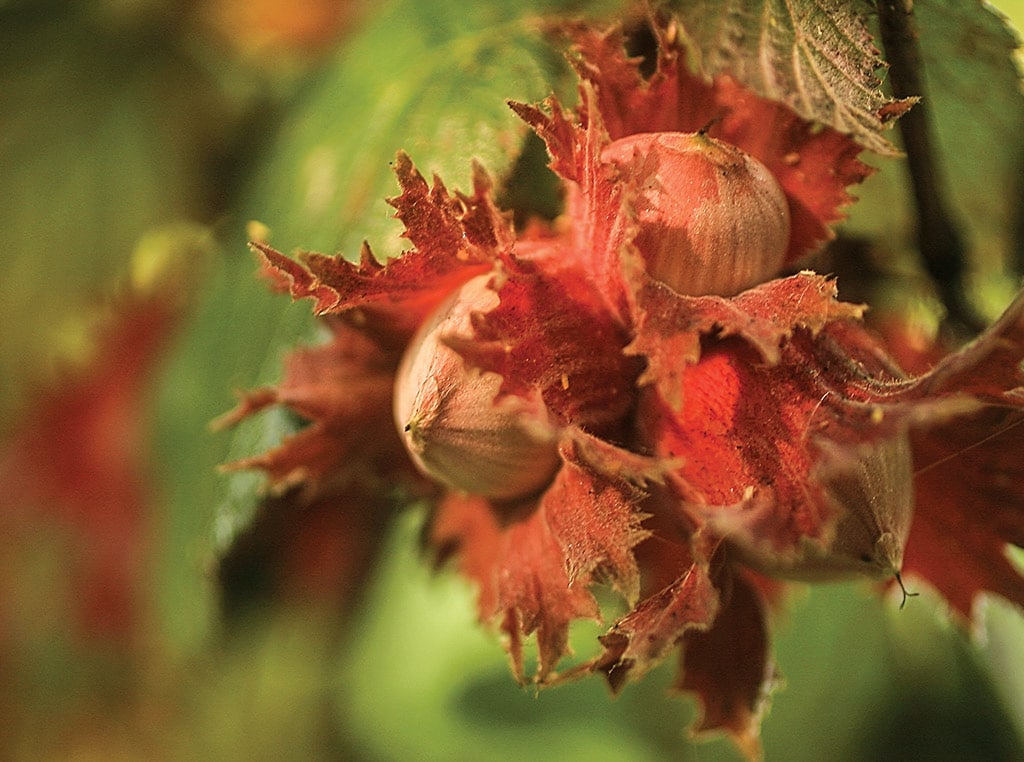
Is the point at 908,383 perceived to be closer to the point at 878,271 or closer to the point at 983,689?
the point at 878,271

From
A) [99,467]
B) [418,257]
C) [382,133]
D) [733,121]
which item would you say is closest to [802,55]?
[733,121]

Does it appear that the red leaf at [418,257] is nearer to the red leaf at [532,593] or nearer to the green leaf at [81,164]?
the red leaf at [532,593]

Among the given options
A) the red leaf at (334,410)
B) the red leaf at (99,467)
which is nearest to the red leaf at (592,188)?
the red leaf at (334,410)

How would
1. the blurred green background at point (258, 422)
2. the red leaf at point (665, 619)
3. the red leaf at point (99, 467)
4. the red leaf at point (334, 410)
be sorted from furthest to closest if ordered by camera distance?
Result: 1. the red leaf at point (99, 467)
2. the blurred green background at point (258, 422)
3. the red leaf at point (334, 410)
4. the red leaf at point (665, 619)

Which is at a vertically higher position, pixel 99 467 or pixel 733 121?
pixel 733 121

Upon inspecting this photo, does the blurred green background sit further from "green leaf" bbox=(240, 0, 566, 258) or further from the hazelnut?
the hazelnut

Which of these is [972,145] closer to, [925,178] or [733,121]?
[925,178]

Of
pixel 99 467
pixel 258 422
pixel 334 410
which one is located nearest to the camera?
pixel 334 410
